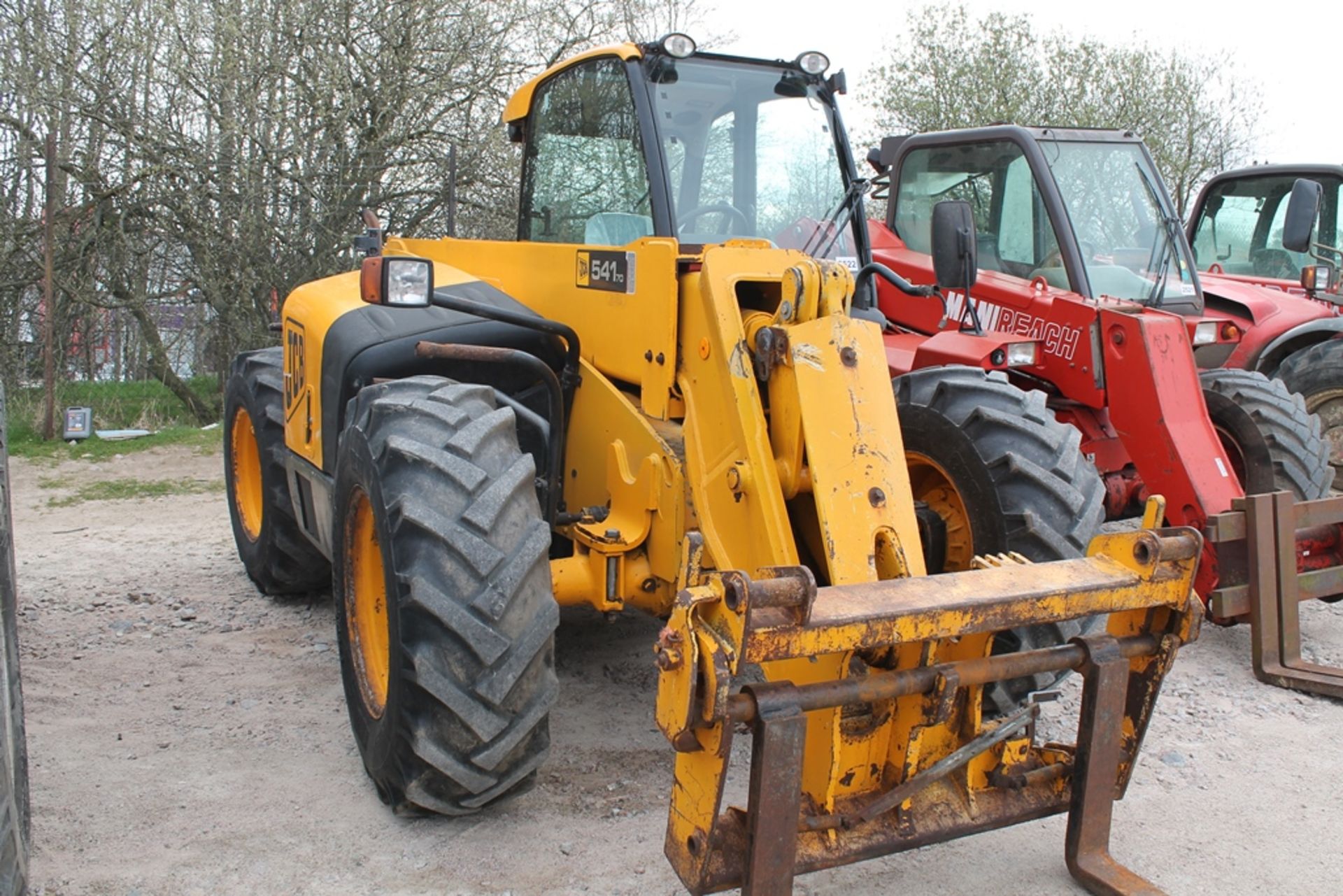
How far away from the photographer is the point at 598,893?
10.1ft

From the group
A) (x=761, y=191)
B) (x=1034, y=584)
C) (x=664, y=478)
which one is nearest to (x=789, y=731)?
(x=1034, y=584)

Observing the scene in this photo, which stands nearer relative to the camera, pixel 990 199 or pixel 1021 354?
pixel 1021 354

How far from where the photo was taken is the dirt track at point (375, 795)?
10.4ft

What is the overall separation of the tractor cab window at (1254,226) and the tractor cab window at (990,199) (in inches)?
127

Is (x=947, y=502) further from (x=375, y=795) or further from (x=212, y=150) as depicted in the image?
(x=212, y=150)

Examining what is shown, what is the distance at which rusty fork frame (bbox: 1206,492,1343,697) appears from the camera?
4.93 metres

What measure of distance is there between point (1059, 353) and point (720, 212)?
2629mm

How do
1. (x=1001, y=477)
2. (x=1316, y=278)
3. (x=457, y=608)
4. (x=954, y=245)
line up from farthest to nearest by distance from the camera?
(x=1316, y=278) < (x=954, y=245) < (x=1001, y=477) < (x=457, y=608)

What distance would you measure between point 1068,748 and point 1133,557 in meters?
0.58

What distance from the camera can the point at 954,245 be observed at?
4.45 metres

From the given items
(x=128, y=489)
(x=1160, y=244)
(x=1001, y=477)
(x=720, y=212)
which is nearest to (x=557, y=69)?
(x=720, y=212)

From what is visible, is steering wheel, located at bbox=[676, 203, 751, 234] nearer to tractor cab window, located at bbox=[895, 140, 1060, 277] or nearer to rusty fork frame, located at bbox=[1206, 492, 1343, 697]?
tractor cab window, located at bbox=[895, 140, 1060, 277]

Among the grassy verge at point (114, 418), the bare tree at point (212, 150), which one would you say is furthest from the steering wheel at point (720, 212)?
the bare tree at point (212, 150)

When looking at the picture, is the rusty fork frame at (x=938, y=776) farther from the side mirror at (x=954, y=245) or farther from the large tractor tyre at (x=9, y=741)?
the side mirror at (x=954, y=245)
